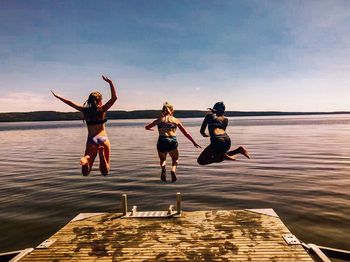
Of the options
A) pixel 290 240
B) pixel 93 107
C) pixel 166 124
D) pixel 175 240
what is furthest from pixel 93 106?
pixel 290 240

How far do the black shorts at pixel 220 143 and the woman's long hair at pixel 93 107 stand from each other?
2976 mm

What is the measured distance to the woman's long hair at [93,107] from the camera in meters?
6.38

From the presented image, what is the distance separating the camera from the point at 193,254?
32.8ft

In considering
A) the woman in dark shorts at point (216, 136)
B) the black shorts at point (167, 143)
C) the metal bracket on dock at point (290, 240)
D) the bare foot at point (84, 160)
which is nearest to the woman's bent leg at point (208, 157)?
the woman in dark shorts at point (216, 136)

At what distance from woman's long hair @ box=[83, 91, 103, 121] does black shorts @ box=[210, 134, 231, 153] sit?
298cm

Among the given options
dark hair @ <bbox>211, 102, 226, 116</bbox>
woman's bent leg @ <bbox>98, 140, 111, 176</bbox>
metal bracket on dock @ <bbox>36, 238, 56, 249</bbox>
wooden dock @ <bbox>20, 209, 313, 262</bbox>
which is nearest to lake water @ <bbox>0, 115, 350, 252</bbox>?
wooden dock @ <bbox>20, 209, 313, 262</bbox>

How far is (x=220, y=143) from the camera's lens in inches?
302

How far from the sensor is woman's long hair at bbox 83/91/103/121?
638 centimetres

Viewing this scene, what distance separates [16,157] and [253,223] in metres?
39.3

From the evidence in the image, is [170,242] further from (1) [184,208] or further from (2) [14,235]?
(2) [14,235]

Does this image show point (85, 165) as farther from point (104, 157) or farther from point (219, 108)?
point (219, 108)

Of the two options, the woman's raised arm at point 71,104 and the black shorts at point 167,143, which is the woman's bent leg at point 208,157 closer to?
the black shorts at point 167,143

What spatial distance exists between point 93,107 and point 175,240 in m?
6.81

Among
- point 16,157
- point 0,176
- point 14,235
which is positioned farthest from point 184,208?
point 16,157
